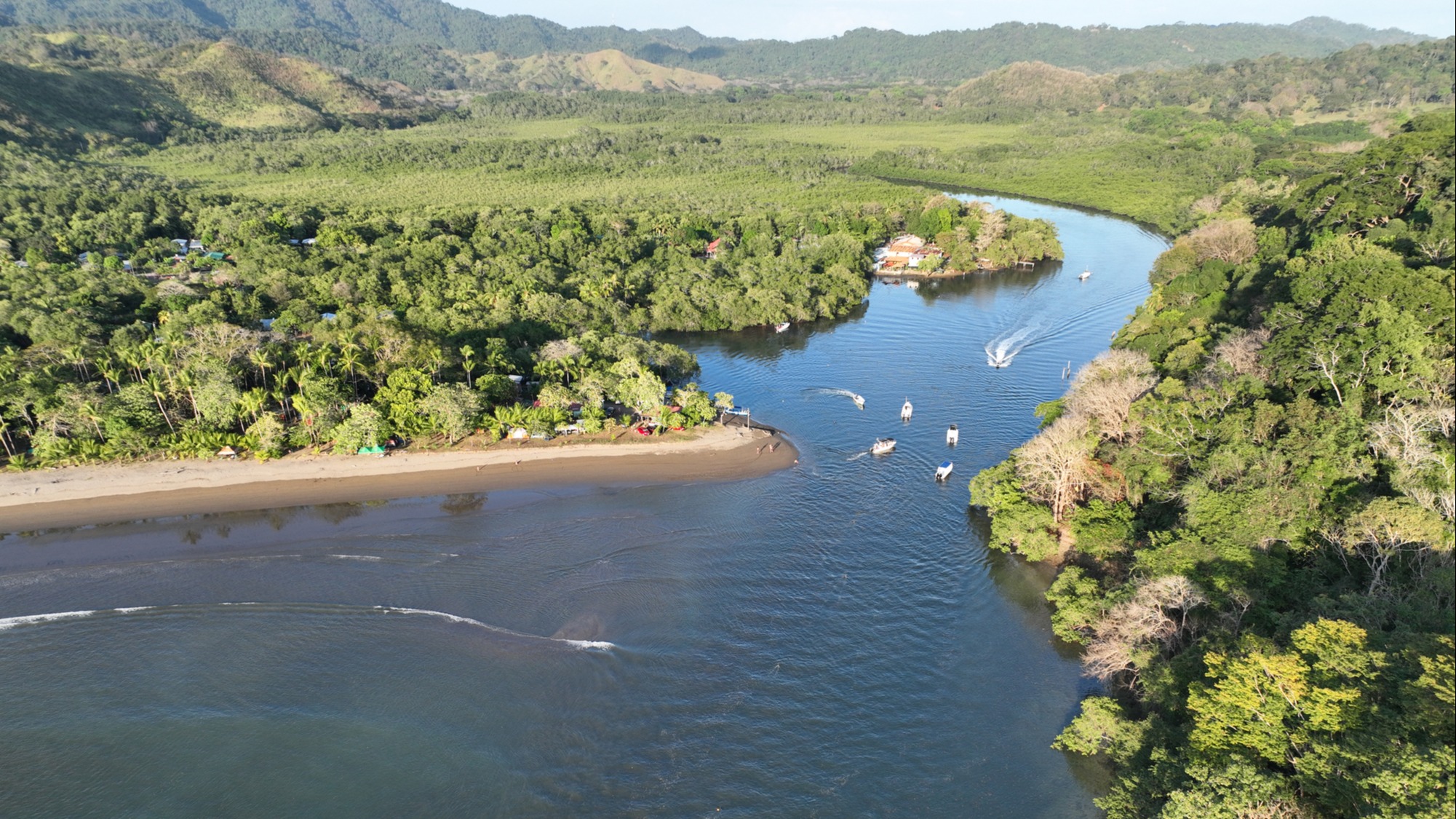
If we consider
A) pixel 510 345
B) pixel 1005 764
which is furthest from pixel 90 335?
pixel 1005 764

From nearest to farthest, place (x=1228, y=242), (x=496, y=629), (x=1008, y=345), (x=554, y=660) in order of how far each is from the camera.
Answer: (x=554, y=660) → (x=496, y=629) → (x=1008, y=345) → (x=1228, y=242)

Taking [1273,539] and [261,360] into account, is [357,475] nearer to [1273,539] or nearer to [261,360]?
[261,360]

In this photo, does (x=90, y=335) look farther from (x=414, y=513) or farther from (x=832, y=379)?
(x=832, y=379)

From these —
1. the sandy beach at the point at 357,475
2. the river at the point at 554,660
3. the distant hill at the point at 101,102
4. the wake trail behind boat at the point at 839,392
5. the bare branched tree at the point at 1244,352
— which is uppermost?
the distant hill at the point at 101,102

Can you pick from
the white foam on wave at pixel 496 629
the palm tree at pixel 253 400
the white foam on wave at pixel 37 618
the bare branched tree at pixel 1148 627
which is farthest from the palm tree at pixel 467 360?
the bare branched tree at pixel 1148 627

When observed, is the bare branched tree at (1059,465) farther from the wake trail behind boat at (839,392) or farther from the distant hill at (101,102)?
the distant hill at (101,102)

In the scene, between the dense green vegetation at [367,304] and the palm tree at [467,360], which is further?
the palm tree at [467,360]

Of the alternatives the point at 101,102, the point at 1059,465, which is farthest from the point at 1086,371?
the point at 101,102
